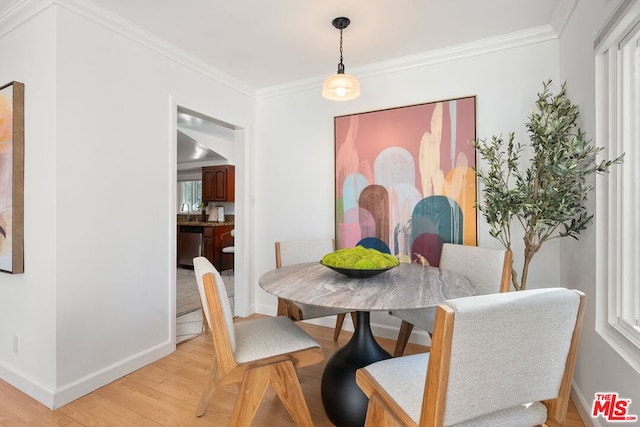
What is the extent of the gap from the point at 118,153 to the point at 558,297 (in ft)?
8.10

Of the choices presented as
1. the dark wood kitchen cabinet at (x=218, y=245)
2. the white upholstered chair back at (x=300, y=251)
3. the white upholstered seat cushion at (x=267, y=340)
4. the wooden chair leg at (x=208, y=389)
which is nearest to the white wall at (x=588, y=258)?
the white upholstered seat cushion at (x=267, y=340)

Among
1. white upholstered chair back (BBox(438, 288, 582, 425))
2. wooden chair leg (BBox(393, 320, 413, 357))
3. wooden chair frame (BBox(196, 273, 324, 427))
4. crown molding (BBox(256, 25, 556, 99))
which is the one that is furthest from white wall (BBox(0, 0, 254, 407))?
white upholstered chair back (BBox(438, 288, 582, 425))

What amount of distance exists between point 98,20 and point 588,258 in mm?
3236

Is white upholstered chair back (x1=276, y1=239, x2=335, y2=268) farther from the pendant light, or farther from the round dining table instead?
the pendant light

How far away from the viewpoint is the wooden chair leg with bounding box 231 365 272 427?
4.60 ft

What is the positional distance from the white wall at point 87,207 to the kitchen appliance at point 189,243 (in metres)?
3.43

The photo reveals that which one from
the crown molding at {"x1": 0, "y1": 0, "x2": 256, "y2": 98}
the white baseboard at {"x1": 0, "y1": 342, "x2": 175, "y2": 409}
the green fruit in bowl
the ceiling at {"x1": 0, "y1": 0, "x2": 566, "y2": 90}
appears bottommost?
the white baseboard at {"x1": 0, "y1": 342, "x2": 175, "y2": 409}

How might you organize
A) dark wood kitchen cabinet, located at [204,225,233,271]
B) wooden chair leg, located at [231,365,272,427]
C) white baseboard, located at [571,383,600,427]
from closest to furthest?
1. wooden chair leg, located at [231,365,272,427]
2. white baseboard, located at [571,383,600,427]
3. dark wood kitchen cabinet, located at [204,225,233,271]

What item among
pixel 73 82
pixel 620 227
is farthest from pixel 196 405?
pixel 620 227

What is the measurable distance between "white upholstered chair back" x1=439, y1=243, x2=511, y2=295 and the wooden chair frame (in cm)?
117

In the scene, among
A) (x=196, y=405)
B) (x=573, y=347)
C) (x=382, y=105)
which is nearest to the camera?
(x=573, y=347)

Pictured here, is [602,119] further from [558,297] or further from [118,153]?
[118,153]

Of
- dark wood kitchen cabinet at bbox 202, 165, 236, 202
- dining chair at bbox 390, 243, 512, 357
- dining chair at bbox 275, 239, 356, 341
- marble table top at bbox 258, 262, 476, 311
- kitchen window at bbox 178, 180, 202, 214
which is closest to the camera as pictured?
marble table top at bbox 258, 262, 476, 311

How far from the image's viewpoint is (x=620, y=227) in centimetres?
150
